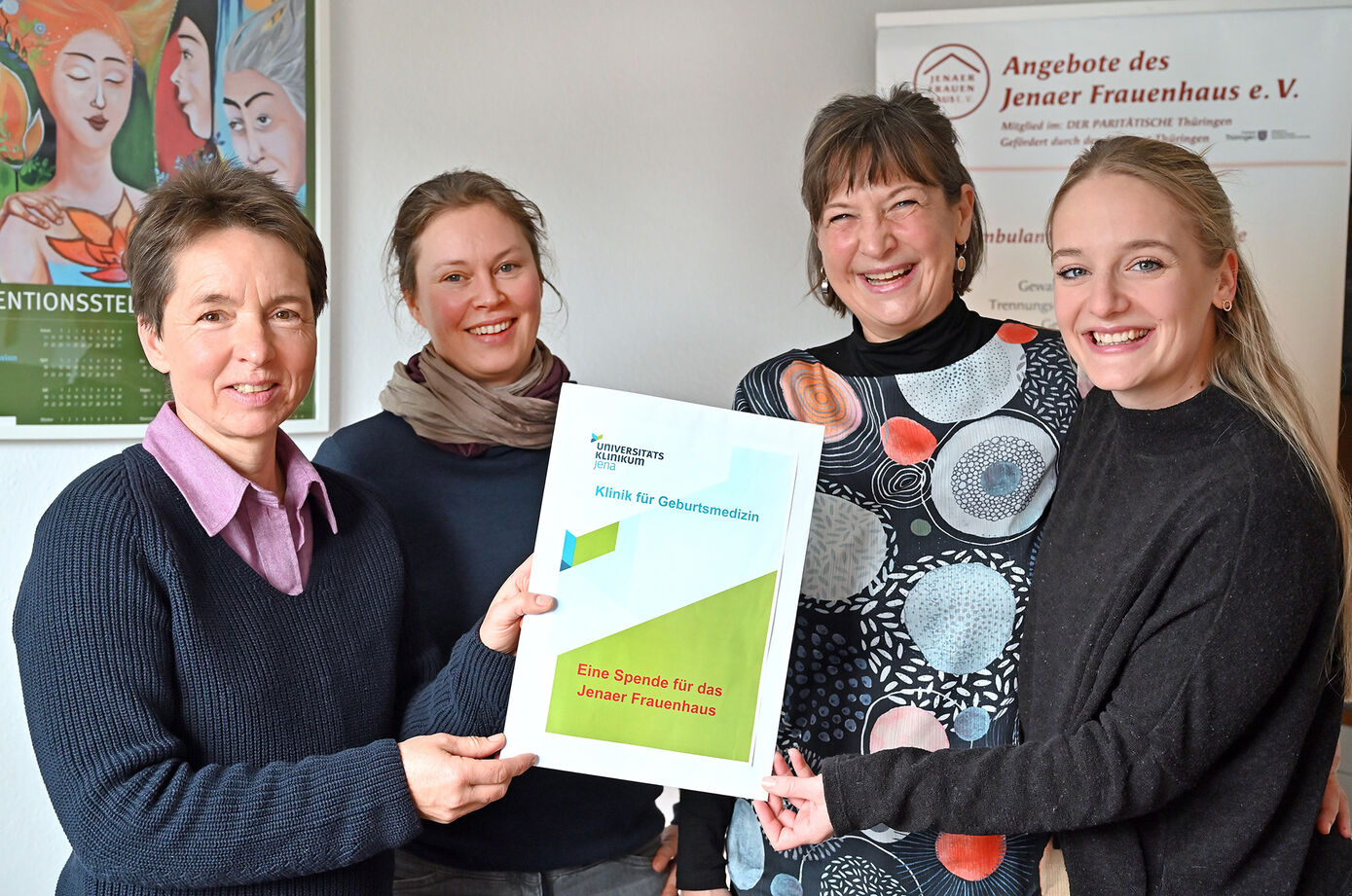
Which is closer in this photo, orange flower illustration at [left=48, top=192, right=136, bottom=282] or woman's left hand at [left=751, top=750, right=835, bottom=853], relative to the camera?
woman's left hand at [left=751, top=750, right=835, bottom=853]

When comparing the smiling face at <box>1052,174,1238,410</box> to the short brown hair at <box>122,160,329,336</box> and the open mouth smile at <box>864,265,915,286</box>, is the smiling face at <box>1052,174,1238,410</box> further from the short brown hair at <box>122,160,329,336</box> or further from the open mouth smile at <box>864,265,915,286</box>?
the short brown hair at <box>122,160,329,336</box>

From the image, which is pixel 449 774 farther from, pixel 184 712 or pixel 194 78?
pixel 194 78

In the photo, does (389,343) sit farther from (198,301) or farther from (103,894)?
(103,894)

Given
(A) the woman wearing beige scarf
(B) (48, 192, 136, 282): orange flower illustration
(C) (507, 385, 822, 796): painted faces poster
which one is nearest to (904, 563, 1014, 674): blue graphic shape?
(C) (507, 385, 822, 796): painted faces poster

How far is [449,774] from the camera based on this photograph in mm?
1287

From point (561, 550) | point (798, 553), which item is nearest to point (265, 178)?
point (561, 550)

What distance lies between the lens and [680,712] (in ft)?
4.59

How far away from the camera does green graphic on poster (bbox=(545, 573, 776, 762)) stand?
1.39m

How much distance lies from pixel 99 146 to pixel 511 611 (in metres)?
1.71

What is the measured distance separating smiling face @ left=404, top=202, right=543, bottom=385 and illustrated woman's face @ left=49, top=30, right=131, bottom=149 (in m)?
1.07

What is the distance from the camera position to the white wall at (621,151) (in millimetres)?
2766

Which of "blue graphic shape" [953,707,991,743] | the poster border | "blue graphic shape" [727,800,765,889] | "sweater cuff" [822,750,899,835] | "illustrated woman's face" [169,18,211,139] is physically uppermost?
the poster border

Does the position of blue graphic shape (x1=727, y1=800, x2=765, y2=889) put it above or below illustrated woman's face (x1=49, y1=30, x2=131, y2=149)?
below

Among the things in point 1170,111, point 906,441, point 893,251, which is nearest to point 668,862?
point 906,441
